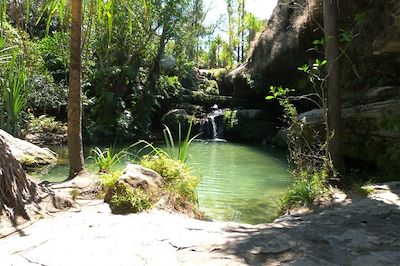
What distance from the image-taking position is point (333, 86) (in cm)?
631

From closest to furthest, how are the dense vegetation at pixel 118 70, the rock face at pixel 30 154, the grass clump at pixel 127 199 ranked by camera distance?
the grass clump at pixel 127 199 < the rock face at pixel 30 154 < the dense vegetation at pixel 118 70

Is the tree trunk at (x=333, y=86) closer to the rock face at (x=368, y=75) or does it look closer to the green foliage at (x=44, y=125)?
the rock face at (x=368, y=75)

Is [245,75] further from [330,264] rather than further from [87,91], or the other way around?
[330,264]

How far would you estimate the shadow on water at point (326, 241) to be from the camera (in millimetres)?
2824

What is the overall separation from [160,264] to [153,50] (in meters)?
→ 16.8

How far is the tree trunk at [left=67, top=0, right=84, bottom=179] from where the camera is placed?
5.54m

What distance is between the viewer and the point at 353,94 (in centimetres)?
966

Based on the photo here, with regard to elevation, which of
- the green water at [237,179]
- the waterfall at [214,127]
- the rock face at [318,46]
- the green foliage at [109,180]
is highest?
the rock face at [318,46]

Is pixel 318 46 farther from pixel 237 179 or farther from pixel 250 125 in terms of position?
pixel 250 125

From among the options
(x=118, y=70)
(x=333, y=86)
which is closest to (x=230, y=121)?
(x=118, y=70)

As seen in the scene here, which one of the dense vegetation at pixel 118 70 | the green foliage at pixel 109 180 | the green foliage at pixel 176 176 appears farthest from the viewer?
the dense vegetation at pixel 118 70

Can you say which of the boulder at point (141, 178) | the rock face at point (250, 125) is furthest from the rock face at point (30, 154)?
the rock face at point (250, 125)

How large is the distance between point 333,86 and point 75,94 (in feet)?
12.8

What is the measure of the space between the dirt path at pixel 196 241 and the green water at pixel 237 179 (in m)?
2.21
